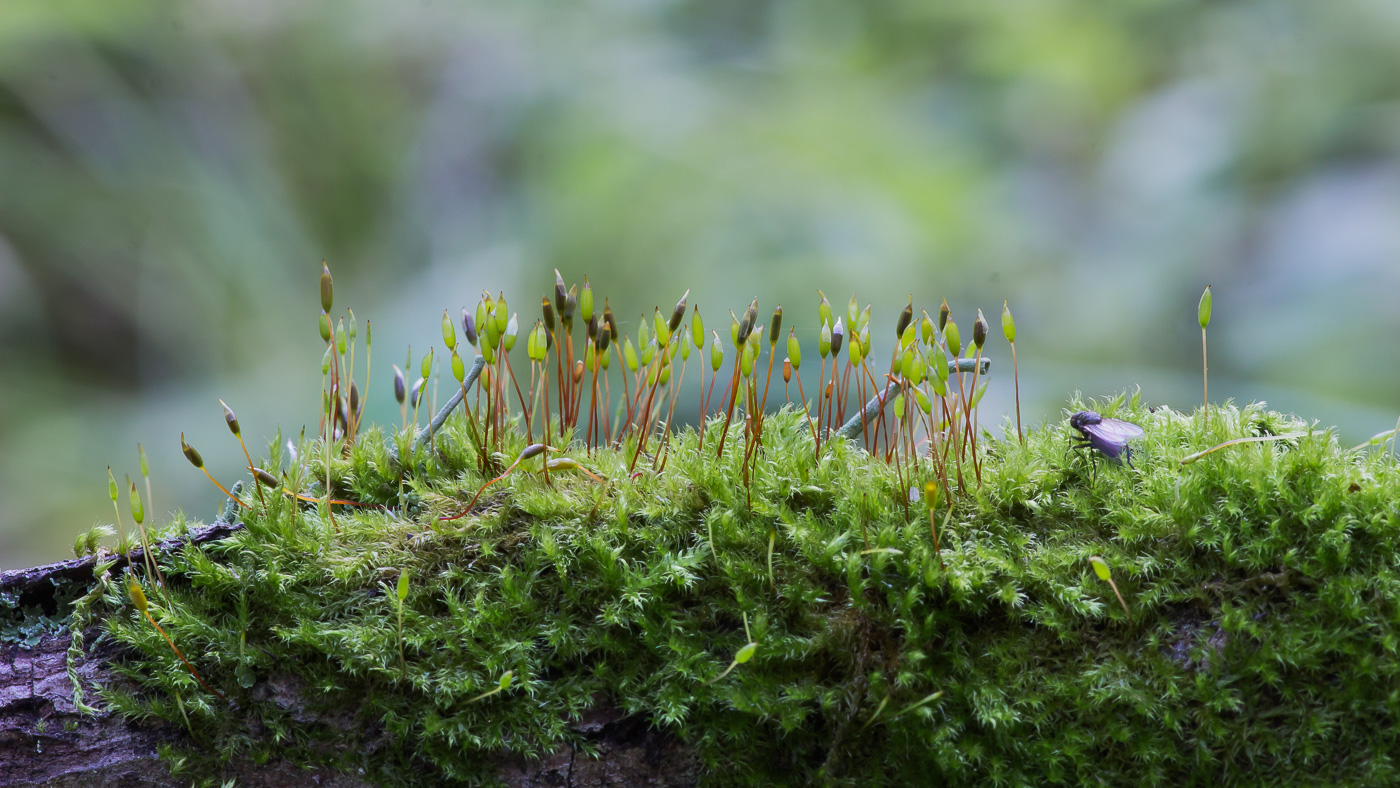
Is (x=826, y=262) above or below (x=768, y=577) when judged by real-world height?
above

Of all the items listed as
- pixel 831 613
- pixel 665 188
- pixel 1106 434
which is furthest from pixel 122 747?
pixel 665 188

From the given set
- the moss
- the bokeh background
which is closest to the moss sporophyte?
the moss

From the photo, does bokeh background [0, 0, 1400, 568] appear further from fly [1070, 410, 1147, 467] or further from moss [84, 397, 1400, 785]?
moss [84, 397, 1400, 785]

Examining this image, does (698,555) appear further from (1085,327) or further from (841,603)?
(1085,327)

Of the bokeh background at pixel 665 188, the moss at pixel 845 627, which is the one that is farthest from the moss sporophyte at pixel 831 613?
the bokeh background at pixel 665 188

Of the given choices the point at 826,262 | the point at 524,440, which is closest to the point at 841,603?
the point at 524,440

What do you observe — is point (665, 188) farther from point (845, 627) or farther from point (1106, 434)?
point (845, 627)
